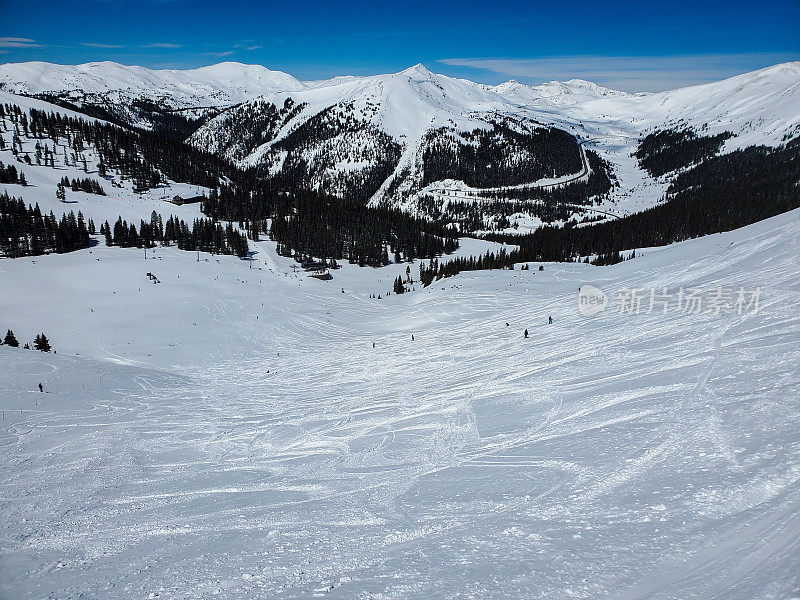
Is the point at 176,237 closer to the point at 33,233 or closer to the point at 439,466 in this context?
the point at 33,233

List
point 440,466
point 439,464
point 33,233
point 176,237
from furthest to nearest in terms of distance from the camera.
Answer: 1. point 176,237
2. point 33,233
3. point 439,464
4. point 440,466

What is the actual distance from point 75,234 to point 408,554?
357ft

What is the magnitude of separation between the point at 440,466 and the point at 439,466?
0.04 m

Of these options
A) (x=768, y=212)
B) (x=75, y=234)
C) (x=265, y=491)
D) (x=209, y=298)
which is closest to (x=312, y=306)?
(x=209, y=298)

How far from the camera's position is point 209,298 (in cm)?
5722

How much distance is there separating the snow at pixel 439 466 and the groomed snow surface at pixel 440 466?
0.08m

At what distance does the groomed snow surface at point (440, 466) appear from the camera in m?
8.38

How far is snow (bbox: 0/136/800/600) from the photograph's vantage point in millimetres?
8391

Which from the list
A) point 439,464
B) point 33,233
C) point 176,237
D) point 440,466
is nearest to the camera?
point 440,466

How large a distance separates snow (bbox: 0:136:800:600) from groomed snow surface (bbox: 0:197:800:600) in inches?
3.1

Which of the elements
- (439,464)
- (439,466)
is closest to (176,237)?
(439,464)

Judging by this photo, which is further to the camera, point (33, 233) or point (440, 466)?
point (33, 233)

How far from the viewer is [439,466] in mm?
13797

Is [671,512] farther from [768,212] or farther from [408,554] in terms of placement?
[768,212]
